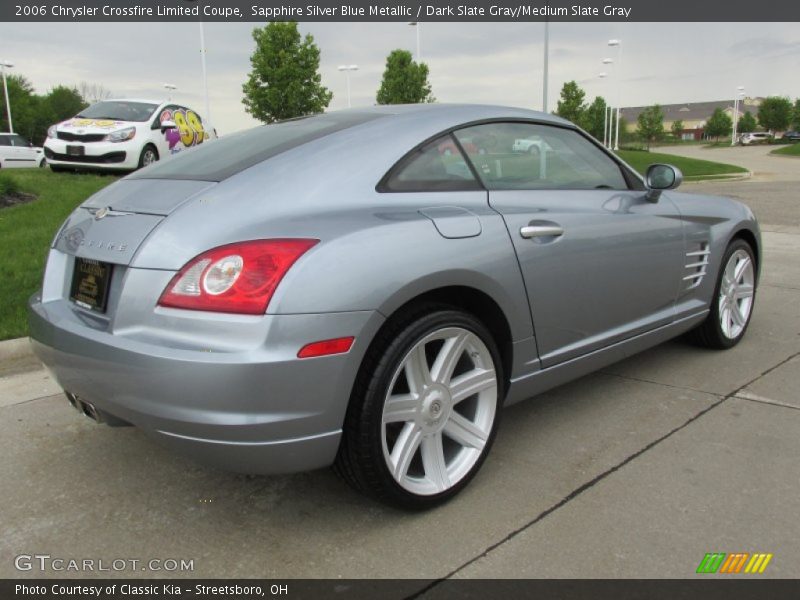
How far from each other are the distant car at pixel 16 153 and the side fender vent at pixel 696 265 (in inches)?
862

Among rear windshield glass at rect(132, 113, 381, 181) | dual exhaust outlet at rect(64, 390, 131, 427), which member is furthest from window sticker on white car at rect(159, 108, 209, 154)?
dual exhaust outlet at rect(64, 390, 131, 427)

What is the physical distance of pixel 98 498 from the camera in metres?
2.71

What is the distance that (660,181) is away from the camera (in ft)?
12.0

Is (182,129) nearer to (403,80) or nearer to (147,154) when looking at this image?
(147,154)

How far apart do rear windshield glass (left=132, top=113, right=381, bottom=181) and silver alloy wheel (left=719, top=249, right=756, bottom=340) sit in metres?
2.70

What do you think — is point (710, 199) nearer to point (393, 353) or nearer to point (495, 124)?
point (495, 124)

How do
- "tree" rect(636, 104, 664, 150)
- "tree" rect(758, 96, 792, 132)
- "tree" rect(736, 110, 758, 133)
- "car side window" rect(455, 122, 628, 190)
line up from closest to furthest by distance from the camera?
1. "car side window" rect(455, 122, 628, 190)
2. "tree" rect(636, 104, 664, 150)
3. "tree" rect(758, 96, 792, 132)
4. "tree" rect(736, 110, 758, 133)

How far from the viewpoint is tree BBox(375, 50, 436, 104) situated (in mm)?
30812

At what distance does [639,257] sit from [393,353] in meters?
1.70

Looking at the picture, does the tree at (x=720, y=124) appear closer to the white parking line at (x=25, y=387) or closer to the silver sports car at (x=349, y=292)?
the silver sports car at (x=349, y=292)

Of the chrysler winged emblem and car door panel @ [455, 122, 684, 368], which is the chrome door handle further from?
the chrysler winged emblem

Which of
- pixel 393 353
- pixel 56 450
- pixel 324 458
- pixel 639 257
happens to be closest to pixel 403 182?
pixel 393 353

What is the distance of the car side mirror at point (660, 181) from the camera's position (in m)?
3.64
